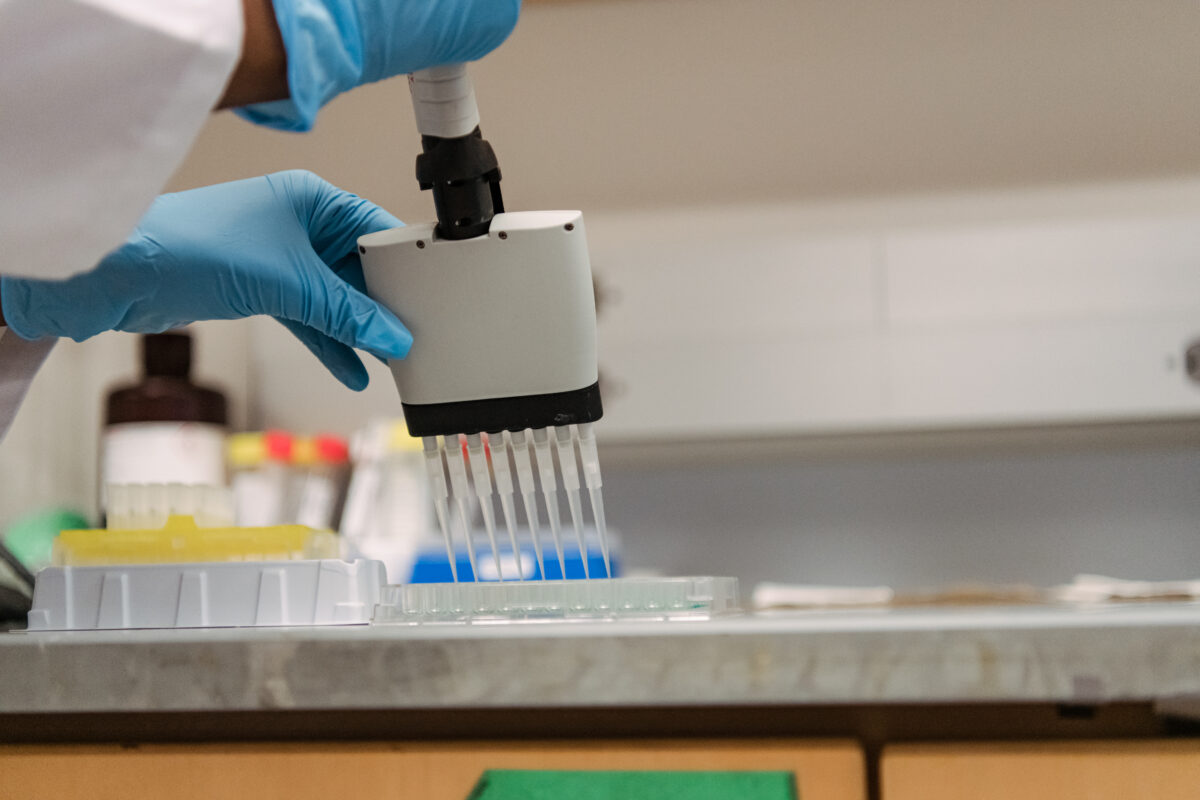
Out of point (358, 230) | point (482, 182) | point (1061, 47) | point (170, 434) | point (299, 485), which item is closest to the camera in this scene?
point (482, 182)

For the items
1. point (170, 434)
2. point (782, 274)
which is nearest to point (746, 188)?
point (782, 274)

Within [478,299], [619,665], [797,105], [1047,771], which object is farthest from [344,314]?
[797,105]

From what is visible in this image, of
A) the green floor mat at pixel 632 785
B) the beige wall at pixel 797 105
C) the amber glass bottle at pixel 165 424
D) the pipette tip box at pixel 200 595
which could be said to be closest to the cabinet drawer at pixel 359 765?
the green floor mat at pixel 632 785

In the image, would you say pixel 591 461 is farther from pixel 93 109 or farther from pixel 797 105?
pixel 797 105

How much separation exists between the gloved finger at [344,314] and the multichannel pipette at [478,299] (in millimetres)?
14

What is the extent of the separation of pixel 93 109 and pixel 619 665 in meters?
0.36

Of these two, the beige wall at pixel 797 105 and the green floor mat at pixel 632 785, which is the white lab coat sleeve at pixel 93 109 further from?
the beige wall at pixel 797 105

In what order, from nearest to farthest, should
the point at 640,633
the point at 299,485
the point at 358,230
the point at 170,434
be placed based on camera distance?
the point at 640,633 → the point at 358,230 → the point at 170,434 → the point at 299,485

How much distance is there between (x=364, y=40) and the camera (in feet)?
1.76

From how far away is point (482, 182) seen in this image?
59cm

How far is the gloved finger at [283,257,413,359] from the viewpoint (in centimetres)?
61

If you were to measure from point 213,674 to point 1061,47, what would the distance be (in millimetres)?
1843

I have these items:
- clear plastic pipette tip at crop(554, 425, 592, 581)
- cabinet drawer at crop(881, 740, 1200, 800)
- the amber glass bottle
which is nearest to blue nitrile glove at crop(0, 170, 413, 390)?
clear plastic pipette tip at crop(554, 425, 592, 581)

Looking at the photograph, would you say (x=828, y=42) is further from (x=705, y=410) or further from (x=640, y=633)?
(x=640, y=633)
